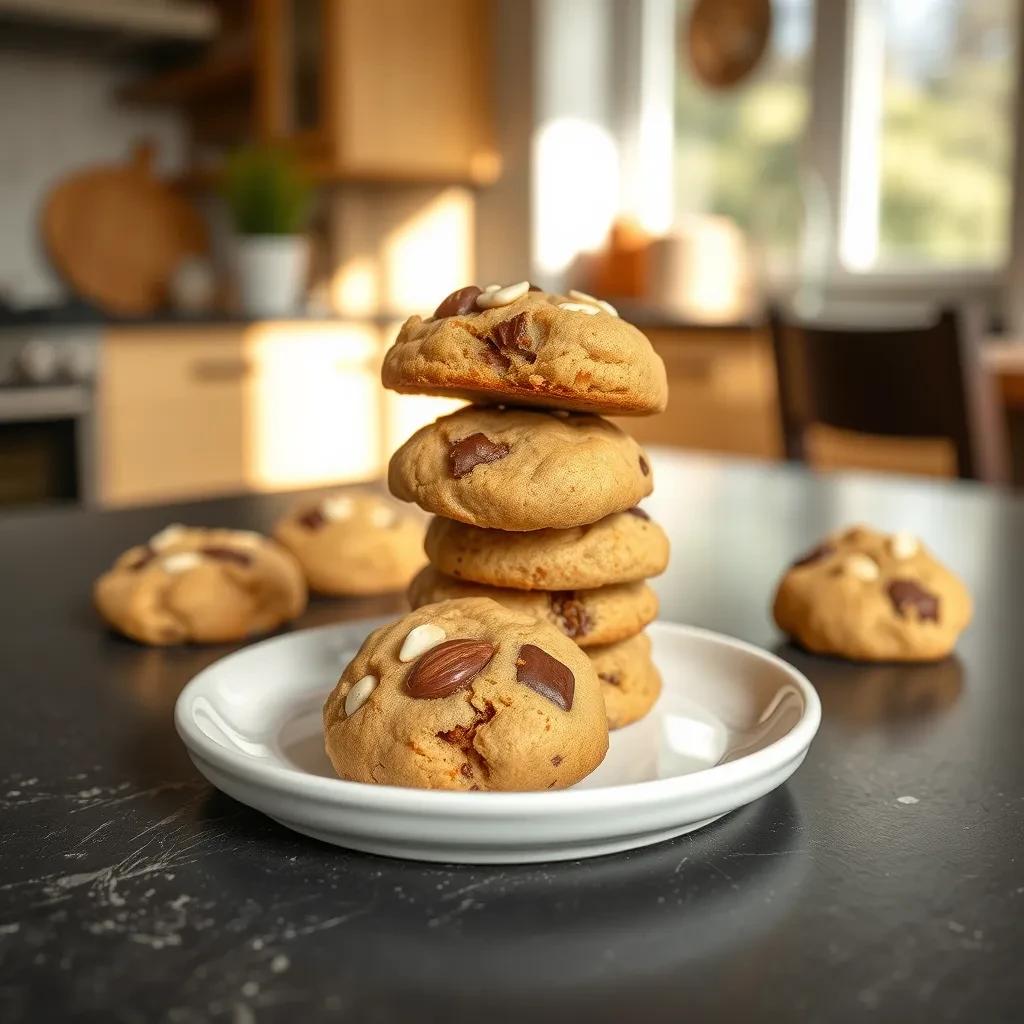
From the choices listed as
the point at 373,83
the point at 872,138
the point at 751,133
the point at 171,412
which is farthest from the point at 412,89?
the point at 872,138

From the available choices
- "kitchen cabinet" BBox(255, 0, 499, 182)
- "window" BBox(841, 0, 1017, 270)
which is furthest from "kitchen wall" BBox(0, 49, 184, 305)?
"window" BBox(841, 0, 1017, 270)

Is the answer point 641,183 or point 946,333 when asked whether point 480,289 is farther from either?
point 641,183

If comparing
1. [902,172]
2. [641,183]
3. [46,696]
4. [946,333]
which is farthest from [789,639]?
[641,183]

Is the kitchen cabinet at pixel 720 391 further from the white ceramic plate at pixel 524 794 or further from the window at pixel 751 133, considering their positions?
the white ceramic plate at pixel 524 794

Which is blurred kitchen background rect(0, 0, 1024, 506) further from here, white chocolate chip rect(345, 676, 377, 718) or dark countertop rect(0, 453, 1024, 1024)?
white chocolate chip rect(345, 676, 377, 718)

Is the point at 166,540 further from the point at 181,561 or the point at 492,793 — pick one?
the point at 492,793

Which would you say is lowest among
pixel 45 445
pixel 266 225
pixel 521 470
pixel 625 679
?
pixel 45 445

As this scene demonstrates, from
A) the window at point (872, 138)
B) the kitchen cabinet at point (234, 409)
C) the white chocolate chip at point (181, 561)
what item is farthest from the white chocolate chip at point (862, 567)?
the window at point (872, 138)
